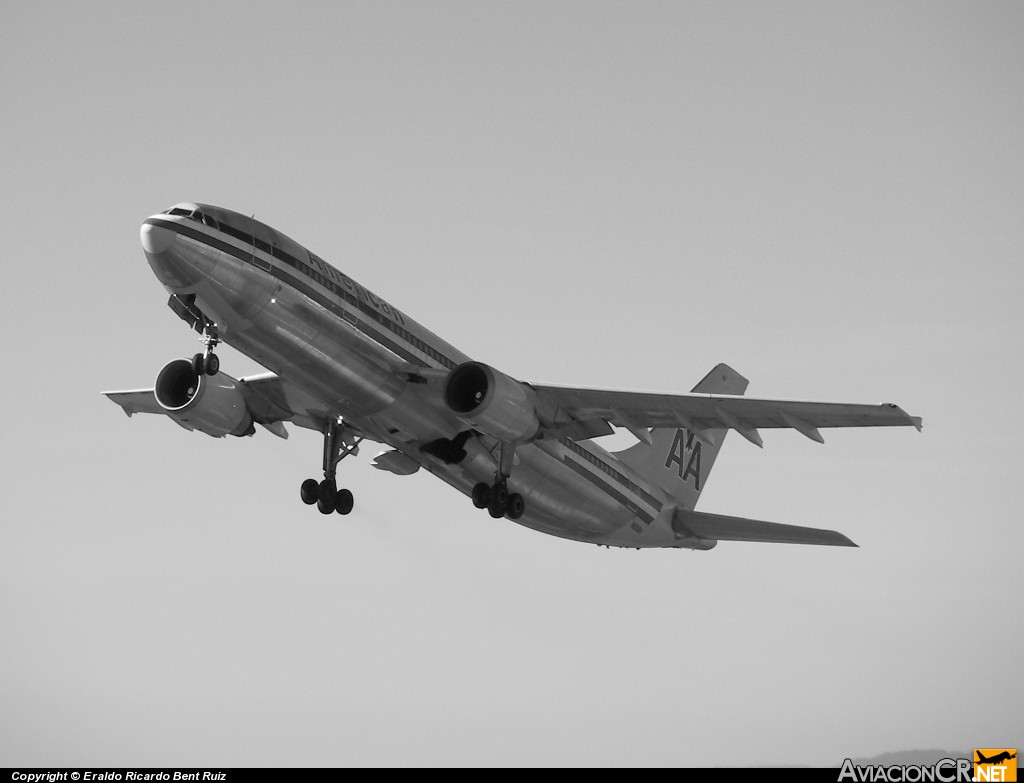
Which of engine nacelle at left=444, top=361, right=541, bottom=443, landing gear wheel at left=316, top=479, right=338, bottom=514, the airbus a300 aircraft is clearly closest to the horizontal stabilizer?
the airbus a300 aircraft

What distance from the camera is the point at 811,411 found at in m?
27.6

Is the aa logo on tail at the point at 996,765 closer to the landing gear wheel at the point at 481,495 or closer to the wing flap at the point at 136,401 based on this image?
the landing gear wheel at the point at 481,495

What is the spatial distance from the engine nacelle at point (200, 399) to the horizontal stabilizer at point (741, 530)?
1139 centimetres

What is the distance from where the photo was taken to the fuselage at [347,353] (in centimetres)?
2583

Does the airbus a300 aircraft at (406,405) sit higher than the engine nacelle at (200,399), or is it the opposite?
the engine nacelle at (200,399)

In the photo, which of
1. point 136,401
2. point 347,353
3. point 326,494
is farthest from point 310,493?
point 136,401

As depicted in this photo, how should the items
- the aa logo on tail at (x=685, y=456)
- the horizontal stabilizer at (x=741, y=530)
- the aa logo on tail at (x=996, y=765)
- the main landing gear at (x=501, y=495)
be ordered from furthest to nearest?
the aa logo on tail at (x=685, y=456), the horizontal stabilizer at (x=741, y=530), the main landing gear at (x=501, y=495), the aa logo on tail at (x=996, y=765)

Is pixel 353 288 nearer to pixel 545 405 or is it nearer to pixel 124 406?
pixel 545 405

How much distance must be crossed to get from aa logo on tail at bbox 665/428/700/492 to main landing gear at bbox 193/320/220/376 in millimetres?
14780

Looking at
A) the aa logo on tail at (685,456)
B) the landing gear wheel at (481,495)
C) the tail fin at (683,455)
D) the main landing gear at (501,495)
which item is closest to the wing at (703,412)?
the main landing gear at (501,495)

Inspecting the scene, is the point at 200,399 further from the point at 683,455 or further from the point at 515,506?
the point at 683,455

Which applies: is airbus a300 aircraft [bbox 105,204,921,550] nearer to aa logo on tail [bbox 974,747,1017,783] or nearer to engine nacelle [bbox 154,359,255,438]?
engine nacelle [bbox 154,359,255,438]

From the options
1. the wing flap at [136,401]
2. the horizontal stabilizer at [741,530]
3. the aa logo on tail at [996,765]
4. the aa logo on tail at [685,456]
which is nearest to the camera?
the aa logo on tail at [996,765]

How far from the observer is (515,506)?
30766 millimetres
